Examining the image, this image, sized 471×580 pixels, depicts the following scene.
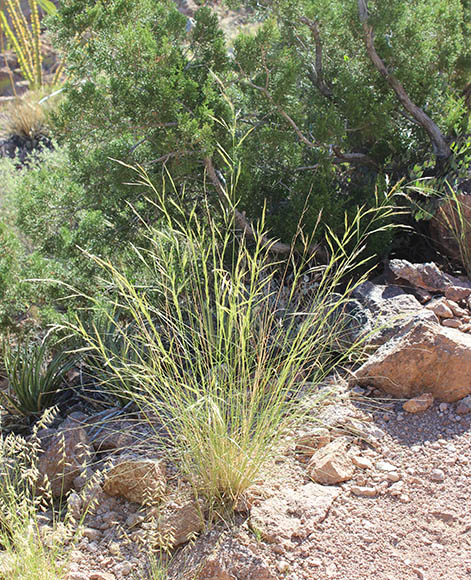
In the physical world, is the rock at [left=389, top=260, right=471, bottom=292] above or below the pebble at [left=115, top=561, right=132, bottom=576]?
above

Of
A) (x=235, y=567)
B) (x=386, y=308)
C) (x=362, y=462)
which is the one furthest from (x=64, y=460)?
(x=386, y=308)

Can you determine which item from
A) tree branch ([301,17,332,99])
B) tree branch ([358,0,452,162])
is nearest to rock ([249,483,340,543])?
tree branch ([358,0,452,162])

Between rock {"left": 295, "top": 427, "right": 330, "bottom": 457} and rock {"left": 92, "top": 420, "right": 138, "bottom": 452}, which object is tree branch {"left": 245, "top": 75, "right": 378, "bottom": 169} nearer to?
rock {"left": 295, "top": 427, "right": 330, "bottom": 457}

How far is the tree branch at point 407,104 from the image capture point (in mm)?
3930

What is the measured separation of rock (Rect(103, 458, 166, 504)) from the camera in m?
2.65

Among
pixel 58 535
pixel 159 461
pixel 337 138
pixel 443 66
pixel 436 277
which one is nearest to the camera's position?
pixel 58 535

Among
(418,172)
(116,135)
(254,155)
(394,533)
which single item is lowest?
(394,533)

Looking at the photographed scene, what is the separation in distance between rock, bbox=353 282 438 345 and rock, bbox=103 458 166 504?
117cm

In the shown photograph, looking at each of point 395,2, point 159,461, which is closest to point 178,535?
point 159,461

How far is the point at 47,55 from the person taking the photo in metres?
15.1

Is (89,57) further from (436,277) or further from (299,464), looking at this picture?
(299,464)

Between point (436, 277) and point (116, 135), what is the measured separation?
1885mm

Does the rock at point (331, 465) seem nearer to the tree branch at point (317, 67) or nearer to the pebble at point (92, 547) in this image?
the pebble at point (92, 547)

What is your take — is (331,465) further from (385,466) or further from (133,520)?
(133,520)
